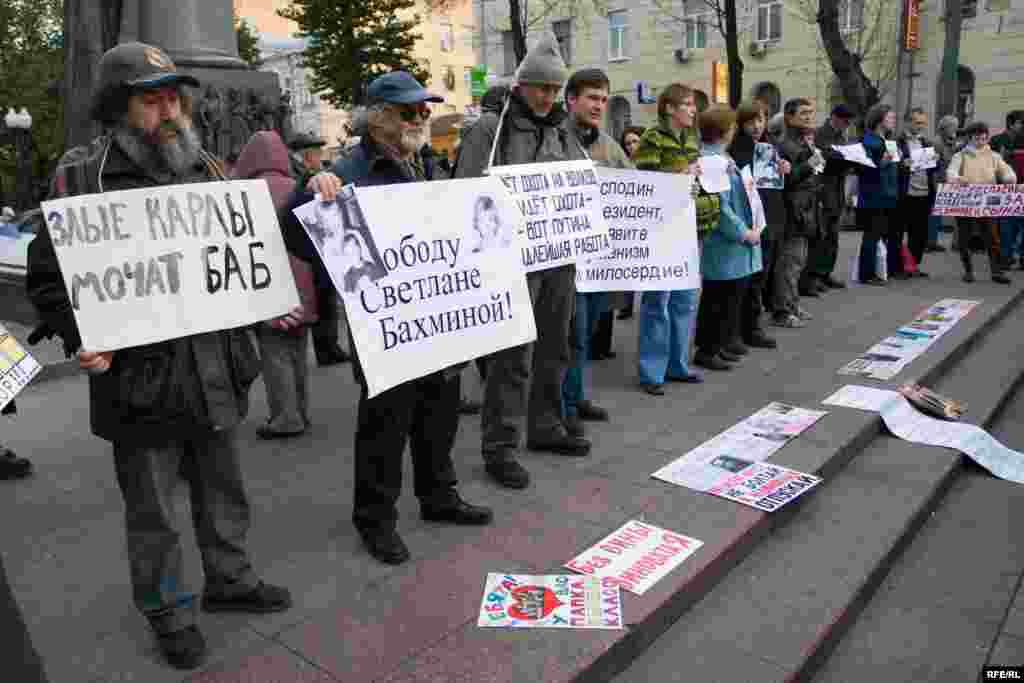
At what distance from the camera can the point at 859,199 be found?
9039 mm

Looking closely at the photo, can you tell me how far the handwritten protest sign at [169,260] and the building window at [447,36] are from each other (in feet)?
193

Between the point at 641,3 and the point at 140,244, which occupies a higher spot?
the point at 641,3

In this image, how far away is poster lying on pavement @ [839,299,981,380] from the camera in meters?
5.89

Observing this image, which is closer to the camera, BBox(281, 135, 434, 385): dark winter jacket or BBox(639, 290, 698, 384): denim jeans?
BBox(281, 135, 434, 385): dark winter jacket

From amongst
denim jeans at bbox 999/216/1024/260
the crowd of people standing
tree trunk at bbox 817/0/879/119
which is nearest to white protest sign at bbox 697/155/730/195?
the crowd of people standing

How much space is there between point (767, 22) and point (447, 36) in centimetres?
3218

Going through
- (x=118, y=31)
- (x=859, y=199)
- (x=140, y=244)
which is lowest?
(x=859, y=199)

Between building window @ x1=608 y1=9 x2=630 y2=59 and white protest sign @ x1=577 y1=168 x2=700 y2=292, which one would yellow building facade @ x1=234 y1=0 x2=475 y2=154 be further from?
white protest sign @ x1=577 y1=168 x2=700 y2=292

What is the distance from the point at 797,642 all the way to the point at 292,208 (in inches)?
94.5

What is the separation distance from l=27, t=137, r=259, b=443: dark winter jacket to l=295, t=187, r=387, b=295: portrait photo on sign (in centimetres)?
41

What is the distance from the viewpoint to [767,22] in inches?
1211

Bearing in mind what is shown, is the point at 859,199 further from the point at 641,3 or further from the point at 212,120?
the point at 641,3

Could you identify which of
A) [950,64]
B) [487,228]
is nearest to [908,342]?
[487,228]

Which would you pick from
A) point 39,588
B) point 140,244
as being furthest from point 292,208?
point 39,588
